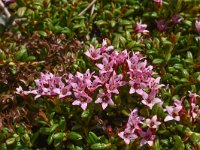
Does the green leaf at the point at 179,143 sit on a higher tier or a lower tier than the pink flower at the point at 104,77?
lower

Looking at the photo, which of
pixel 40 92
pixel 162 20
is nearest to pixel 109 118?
pixel 40 92

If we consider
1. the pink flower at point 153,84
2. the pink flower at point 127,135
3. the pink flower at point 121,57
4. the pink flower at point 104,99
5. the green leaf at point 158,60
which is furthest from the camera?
the green leaf at point 158,60

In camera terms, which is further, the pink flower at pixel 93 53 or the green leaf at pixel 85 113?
the pink flower at pixel 93 53

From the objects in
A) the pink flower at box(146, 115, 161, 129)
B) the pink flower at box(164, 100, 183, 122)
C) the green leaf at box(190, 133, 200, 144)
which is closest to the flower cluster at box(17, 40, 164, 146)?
the pink flower at box(146, 115, 161, 129)

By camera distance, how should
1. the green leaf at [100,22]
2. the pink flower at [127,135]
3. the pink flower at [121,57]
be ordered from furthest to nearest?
1. the green leaf at [100,22]
2. the pink flower at [121,57]
3. the pink flower at [127,135]

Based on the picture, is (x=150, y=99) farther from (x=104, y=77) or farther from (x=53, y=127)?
(x=53, y=127)

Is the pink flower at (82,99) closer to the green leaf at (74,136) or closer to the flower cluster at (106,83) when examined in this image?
the flower cluster at (106,83)

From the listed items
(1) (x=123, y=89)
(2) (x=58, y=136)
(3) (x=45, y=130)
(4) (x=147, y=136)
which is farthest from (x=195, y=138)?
(3) (x=45, y=130)

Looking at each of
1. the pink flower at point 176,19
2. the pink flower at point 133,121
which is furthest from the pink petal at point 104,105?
the pink flower at point 176,19

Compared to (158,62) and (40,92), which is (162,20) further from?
(40,92)
